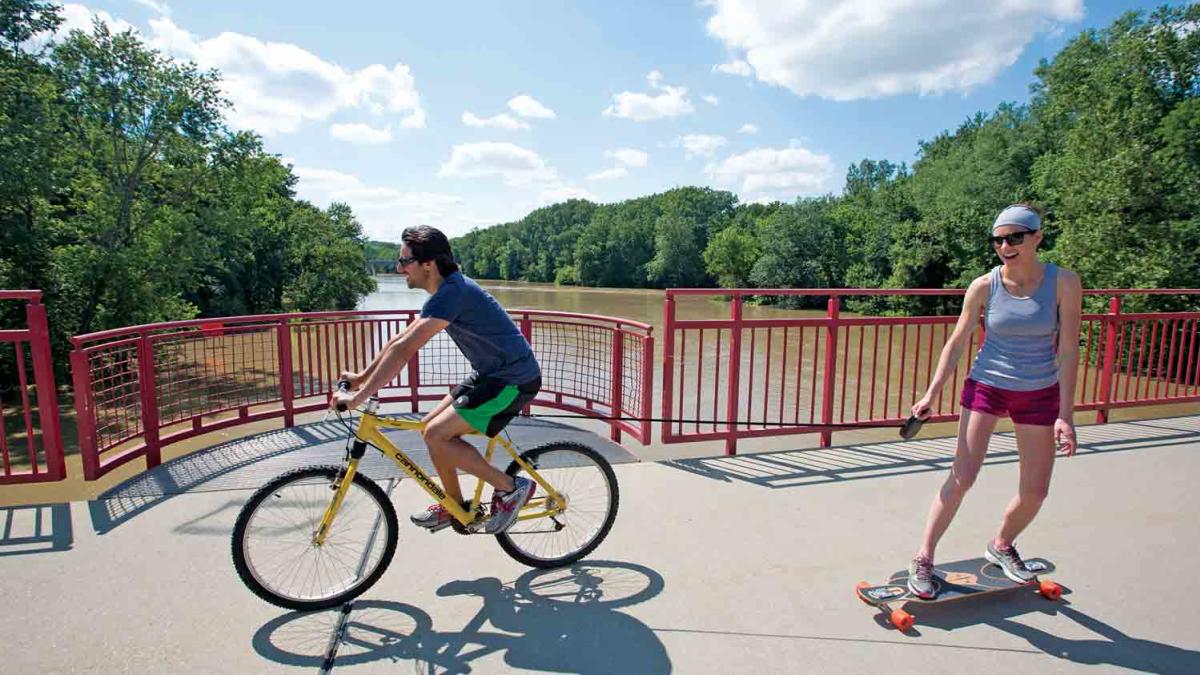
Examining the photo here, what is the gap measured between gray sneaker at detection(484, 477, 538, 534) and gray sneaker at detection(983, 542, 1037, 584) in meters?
2.41

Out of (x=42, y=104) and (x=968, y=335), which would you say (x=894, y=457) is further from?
(x=42, y=104)

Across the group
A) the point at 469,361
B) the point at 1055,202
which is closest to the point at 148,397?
the point at 469,361

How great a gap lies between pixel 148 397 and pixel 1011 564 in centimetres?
584

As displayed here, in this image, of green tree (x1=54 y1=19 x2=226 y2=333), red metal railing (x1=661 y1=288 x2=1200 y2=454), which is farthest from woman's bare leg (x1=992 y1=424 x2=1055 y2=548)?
green tree (x1=54 y1=19 x2=226 y2=333)

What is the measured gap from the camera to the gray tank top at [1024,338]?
2.84 metres

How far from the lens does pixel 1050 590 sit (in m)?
3.11

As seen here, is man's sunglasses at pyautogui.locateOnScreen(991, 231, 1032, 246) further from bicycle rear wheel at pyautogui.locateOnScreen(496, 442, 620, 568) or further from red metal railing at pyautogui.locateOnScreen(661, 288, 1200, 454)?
bicycle rear wheel at pyautogui.locateOnScreen(496, 442, 620, 568)

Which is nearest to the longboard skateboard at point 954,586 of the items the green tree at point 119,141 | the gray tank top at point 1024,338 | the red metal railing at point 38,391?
the gray tank top at point 1024,338

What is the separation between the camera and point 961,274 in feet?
106

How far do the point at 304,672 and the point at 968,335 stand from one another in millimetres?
3234

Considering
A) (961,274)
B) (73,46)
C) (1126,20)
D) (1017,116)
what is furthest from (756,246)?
(73,46)

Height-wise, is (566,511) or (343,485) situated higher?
(343,485)

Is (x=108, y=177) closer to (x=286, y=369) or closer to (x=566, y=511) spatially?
(x=286, y=369)

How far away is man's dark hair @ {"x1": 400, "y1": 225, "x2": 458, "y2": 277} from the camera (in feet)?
9.84
